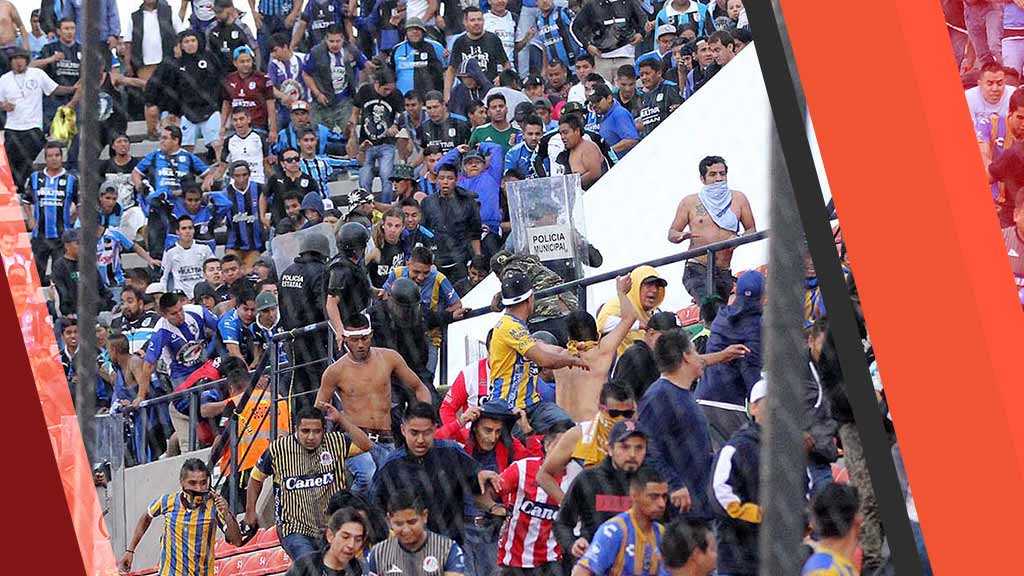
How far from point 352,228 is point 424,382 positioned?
48 cm

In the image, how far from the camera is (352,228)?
12.4ft

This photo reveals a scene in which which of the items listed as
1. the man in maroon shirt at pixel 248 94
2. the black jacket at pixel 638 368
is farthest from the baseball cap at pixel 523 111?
the black jacket at pixel 638 368

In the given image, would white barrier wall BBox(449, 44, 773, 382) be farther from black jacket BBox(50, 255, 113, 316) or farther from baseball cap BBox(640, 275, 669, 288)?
black jacket BBox(50, 255, 113, 316)

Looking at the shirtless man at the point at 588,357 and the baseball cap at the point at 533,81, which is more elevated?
the baseball cap at the point at 533,81

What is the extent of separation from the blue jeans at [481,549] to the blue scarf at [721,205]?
1195 millimetres

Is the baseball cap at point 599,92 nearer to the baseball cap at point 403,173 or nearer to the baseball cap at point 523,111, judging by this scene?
the baseball cap at point 523,111

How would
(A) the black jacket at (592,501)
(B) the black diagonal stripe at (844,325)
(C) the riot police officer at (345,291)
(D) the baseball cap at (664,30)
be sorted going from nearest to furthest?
(B) the black diagonal stripe at (844,325), (A) the black jacket at (592,501), (C) the riot police officer at (345,291), (D) the baseball cap at (664,30)

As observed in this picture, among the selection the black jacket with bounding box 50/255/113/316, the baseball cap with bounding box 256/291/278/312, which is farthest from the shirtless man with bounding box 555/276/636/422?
the black jacket with bounding box 50/255/113/316

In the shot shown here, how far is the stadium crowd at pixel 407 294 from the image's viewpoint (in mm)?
2789

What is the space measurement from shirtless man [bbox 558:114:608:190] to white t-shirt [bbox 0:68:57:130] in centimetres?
202

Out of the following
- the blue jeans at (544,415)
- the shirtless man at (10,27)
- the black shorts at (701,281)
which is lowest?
the blue jeans at (544,415)

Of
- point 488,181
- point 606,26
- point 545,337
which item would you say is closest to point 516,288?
point 545,337

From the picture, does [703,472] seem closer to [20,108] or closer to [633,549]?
[633,549]

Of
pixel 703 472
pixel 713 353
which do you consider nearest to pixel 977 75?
pixel 713 353
